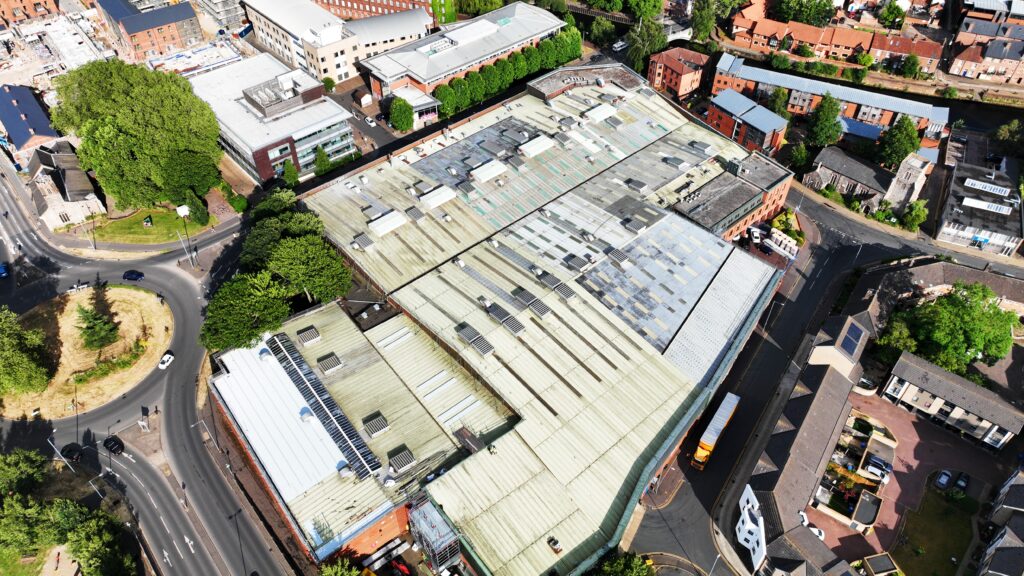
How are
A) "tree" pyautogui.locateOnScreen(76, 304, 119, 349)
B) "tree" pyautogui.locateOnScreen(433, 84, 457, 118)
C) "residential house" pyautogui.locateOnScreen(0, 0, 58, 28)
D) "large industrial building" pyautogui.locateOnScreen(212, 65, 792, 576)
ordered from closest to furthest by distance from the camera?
"large industrial building" pyautogui.locateOnScreen(212, 65, 792, 576), "tree" pyautogui.locateOnScreen(76, 304, 119, 349), "tree" pyautogui.locateOnScreen(433, 84, 457, 118), "residential house" pyautogui.locateOnScreen(0, 0, 58, 28)

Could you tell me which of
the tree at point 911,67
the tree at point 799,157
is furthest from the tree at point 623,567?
the tree at point 911,67

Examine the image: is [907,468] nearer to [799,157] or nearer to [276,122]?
[799,157]

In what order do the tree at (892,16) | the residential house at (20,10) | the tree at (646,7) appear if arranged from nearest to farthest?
the residential house at (20,10) → the tree at (892,16) → the tree at (646,7)

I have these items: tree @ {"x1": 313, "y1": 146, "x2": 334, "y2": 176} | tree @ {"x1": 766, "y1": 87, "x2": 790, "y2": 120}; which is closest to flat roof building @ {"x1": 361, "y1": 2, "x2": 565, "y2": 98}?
tree @ {"x1": 313, "y1": 146, "x2": 334, "y2": 176}

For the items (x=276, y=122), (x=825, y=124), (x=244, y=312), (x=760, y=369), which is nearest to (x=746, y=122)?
(x=825, y=124)

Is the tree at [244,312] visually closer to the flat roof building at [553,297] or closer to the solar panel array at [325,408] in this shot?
the solar panel array at [325,408]

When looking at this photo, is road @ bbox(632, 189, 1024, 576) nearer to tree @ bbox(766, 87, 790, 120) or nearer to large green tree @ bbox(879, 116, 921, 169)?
large green tree @ bbox(879, 116, 921, 169)
